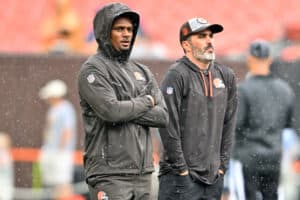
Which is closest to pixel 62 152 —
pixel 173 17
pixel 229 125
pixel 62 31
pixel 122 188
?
pixel 62 31

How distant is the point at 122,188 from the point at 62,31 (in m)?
9.78

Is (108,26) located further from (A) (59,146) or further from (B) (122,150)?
(A) (59,146)

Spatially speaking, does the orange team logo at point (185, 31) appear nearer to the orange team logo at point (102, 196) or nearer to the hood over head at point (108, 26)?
the hood over head at point (108, 26)

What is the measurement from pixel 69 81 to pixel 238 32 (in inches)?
167

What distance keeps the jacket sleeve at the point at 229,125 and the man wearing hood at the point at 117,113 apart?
77 cm

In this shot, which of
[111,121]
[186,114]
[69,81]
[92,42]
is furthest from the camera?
[92,42]

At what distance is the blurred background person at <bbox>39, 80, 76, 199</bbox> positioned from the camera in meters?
15.4

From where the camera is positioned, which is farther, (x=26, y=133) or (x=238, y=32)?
(x=238, y=32)

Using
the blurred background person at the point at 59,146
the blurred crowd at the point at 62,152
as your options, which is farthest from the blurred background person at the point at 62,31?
the blurred background person at the point at 59,146

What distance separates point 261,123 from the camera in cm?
1095

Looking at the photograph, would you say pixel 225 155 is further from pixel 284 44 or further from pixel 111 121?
pixel 284 44

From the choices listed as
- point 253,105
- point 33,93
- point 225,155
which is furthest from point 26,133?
point 225,155

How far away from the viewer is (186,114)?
29.4 feet

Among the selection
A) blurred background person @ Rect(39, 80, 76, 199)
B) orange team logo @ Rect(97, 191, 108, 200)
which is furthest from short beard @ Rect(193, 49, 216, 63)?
blurred background person @ Rect(39, 80, 76, 199)
